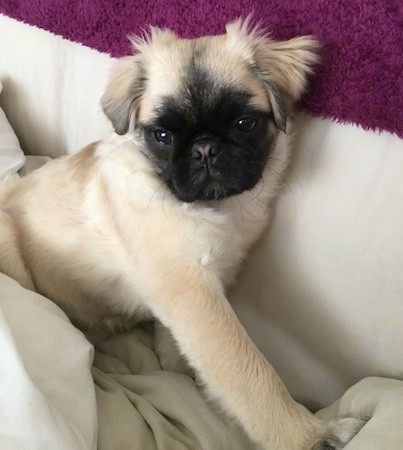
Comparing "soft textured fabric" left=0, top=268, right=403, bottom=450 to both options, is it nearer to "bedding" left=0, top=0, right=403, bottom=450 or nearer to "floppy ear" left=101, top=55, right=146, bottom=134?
"bedding" left=0, top=0, right=403, bottom=450

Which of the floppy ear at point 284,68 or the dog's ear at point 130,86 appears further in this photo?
the dog's ear at point 130,86

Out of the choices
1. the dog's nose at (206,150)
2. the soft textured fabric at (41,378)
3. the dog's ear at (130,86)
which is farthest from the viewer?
the dog's ear at (130,86)

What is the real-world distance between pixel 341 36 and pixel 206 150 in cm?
36

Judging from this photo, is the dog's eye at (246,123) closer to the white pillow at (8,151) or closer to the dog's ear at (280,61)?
the dog's ear at (280,61)

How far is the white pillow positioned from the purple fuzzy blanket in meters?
0.72

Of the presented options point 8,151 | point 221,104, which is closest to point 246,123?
point 221,104

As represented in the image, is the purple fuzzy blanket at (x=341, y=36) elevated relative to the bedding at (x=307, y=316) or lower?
elevated

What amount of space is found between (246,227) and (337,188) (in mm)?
243

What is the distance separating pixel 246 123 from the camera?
3.87 feet

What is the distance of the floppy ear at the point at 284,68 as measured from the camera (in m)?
1.14

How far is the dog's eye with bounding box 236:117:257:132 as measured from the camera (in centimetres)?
117

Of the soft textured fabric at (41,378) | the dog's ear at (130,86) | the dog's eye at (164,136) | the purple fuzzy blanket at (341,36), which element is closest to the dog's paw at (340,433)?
the soft textured fabric at (41,378)

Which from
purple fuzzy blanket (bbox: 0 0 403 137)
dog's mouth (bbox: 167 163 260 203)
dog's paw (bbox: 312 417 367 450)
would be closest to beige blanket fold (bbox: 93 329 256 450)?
dog's paw (bbox: 312 417 367 450)

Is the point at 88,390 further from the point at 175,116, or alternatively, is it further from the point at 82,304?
the point at 175,116
